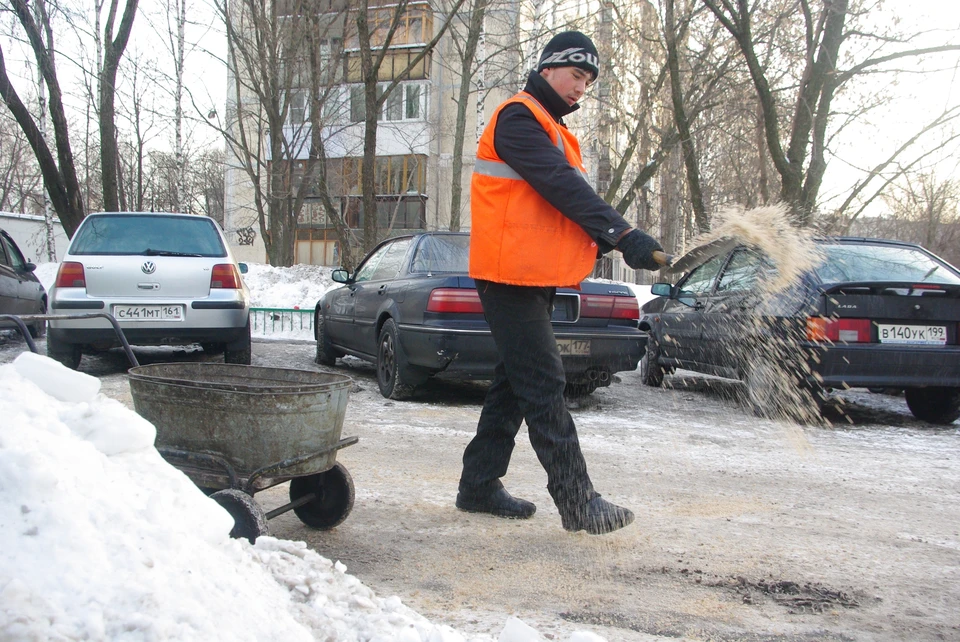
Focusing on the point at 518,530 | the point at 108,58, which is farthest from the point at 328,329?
the point at 108,58

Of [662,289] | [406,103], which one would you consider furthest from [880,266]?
[406,103]

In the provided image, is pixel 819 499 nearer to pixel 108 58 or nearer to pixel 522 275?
pixel 522 275

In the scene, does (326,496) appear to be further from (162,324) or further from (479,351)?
(162,324)

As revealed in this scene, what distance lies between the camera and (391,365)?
7.12 metres

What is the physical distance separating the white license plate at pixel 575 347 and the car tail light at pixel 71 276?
456 cm

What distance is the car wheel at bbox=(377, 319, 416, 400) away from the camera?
22.6 ft

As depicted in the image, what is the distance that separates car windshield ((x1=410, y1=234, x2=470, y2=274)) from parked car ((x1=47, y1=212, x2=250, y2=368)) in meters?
2.07

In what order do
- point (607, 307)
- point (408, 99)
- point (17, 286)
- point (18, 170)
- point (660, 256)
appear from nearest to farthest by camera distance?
point (660, 256) < point (607, 307) < point (17, 286) < point (408, 99) < point (18, 170)

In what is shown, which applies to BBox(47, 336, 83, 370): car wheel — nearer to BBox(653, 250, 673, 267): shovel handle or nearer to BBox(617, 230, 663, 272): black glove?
BBox(617, 230, 663, 272): black glove

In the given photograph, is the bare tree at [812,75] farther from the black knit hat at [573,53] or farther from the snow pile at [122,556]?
the snow pile at [122,556]

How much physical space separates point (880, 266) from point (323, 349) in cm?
613

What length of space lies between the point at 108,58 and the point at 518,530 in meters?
15.3

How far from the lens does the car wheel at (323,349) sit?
951 centimetres

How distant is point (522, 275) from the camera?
324cm
